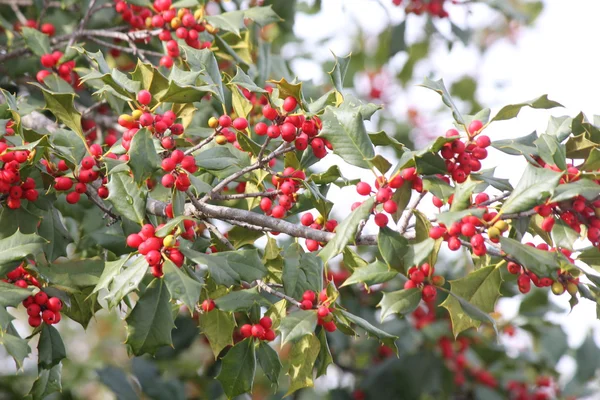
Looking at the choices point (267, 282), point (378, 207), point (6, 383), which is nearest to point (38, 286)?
point (267, 282)

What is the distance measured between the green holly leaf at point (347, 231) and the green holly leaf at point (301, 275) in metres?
0.31

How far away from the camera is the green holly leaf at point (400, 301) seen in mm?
1560

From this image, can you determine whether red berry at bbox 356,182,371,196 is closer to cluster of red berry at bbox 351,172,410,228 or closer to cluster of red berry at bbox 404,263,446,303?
cluster of red berry at bbox 351,172,410,228

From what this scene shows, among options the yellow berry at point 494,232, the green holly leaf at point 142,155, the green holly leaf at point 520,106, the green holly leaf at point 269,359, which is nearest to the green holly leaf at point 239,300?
the green holly leaf at point 269,359

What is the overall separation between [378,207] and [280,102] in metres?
0.38

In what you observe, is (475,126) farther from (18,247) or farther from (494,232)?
(18,247)

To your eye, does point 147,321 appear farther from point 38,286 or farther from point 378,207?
point 378,207

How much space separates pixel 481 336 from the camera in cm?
394

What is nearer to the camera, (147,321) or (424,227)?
(424,227)

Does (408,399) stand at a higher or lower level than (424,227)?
lower

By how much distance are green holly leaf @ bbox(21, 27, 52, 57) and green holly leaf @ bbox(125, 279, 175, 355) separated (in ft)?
4.34

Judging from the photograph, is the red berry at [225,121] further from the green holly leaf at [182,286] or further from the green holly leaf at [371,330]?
the green holly leaf at [371,330]

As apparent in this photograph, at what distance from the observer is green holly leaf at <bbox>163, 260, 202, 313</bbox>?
58.8 inches

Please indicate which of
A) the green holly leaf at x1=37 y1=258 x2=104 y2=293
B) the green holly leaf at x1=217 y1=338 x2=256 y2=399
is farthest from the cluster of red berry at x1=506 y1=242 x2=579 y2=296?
the green holly leaf at x1=37 y1=258 x2=104 y2=293
